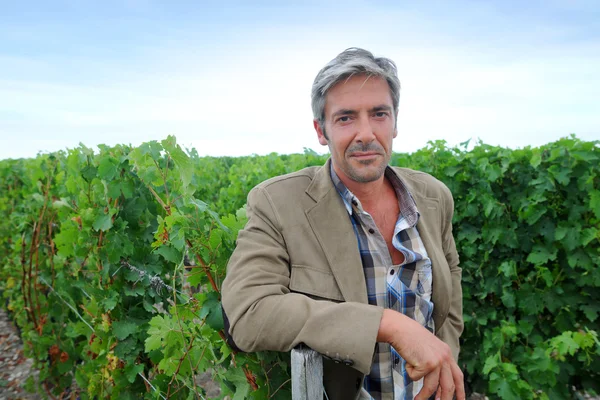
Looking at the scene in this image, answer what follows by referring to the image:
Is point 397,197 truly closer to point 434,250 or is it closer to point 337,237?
point 434,250

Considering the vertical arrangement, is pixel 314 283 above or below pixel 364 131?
below

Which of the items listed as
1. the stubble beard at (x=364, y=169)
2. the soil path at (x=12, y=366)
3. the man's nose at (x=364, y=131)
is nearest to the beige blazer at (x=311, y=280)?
the stubble beard at (x=364, y=169)

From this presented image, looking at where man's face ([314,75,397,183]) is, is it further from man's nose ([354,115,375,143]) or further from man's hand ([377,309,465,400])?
man's hand ([377,309,465,400])

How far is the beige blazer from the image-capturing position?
157 cm

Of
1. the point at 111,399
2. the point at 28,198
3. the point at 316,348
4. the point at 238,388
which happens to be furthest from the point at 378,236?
the point at 28,198

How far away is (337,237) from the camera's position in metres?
2.04

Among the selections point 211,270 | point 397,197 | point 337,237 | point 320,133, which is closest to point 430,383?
point 337,237

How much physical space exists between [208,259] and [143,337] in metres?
1.46

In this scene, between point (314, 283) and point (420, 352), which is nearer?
point (420, 352)

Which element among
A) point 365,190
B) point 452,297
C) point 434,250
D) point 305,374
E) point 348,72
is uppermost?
point 348,72

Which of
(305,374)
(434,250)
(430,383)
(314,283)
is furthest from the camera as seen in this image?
(434,250)

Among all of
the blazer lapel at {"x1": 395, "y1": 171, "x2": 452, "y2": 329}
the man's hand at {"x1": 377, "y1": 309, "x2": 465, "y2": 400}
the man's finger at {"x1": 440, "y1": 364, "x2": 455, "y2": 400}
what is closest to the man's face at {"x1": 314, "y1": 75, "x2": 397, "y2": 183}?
the blazer lapel at {"x1": 395, "y1": 171, "x2": 452, "y2": 329}

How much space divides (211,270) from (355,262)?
63cm

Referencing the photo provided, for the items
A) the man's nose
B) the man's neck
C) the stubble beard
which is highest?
the man's nose
